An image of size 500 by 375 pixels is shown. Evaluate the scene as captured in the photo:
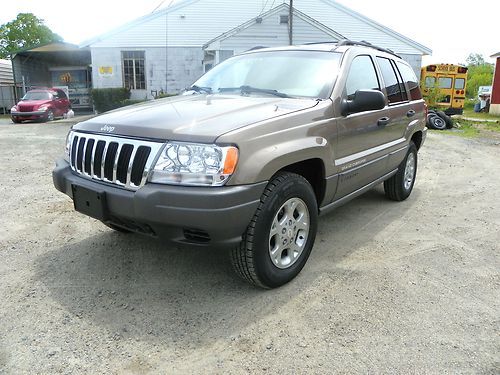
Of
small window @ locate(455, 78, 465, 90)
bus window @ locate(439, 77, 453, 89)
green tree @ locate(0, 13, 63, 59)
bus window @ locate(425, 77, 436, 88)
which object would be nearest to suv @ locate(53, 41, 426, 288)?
bus window @ locate(425, 77, 436, 88)

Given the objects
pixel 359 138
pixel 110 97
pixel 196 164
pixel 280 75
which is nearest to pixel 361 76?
pixel 359 138

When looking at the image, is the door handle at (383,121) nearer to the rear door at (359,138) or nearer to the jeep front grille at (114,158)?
the rear door at (359,138)

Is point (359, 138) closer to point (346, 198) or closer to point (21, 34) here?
point (346, 198)

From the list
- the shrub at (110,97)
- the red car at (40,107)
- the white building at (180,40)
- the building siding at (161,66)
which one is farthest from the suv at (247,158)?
the building siding at (161,66)

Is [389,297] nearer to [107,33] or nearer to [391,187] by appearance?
[391,187]

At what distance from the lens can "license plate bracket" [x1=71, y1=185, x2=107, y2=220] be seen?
300 cm

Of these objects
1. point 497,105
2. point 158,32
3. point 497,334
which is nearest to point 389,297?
point 497,334

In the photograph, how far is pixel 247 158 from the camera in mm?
2805

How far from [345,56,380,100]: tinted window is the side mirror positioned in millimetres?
176

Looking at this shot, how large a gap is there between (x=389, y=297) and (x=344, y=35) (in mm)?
22801

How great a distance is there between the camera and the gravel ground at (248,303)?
2.54 metres

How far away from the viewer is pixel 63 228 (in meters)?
4.58

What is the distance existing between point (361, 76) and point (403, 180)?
193cm

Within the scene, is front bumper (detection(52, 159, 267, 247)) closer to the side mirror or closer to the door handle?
the side mirror
